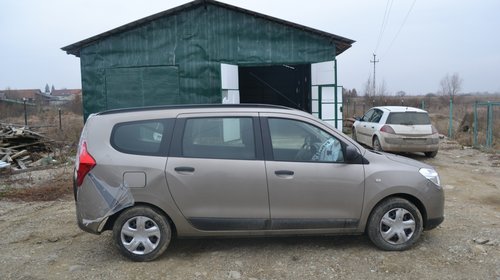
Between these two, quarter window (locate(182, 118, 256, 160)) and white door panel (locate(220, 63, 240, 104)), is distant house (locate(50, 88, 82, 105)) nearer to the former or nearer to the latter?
white door panel (locate(220, 63, 240, 104))

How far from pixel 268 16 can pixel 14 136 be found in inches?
359

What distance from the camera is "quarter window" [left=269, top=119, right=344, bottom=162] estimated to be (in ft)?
15.9

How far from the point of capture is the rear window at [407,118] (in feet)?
41.4

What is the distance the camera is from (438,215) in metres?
5.05

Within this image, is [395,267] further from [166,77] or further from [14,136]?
[14,136]

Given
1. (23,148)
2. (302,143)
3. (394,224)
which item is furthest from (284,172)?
(23,148)

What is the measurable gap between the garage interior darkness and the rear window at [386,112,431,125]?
785 cm

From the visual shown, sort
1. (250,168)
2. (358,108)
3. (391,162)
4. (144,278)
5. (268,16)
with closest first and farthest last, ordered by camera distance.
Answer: (144,278), (250,168), (391,162), (268,16), (358,108)

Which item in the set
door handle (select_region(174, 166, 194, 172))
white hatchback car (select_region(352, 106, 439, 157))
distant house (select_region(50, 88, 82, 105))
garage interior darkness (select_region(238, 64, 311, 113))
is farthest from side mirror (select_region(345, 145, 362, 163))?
distant house (select_region(50, 88, 82, 105))

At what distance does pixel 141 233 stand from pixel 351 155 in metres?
2.44

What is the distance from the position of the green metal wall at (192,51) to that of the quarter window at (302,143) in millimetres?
9408

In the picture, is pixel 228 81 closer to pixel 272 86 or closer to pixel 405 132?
pixel 405 132

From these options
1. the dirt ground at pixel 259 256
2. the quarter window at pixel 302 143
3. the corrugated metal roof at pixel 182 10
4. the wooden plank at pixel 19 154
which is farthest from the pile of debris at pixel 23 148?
the quarter window at pixel 302 143

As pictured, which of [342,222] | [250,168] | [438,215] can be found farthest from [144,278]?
[438,215]
